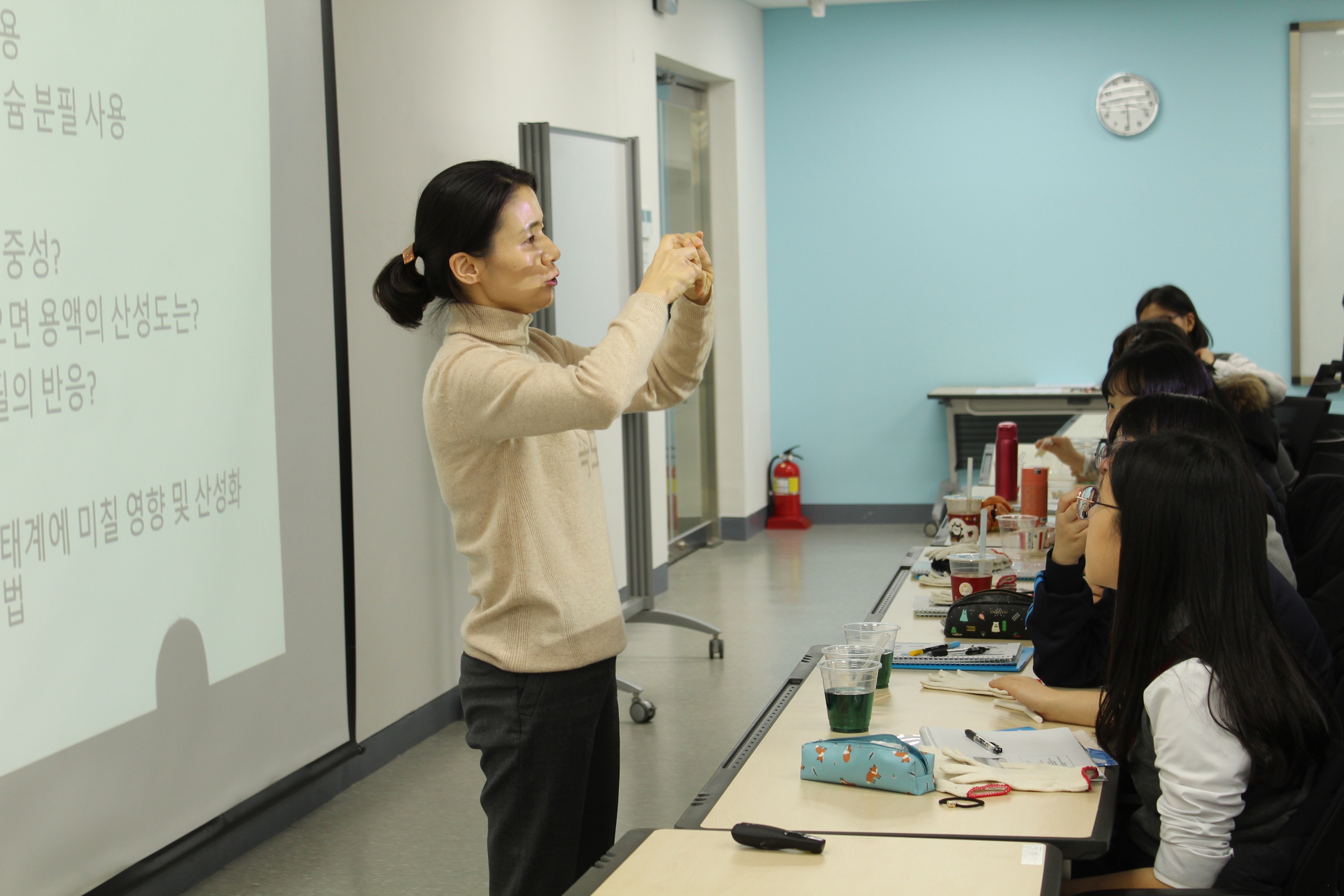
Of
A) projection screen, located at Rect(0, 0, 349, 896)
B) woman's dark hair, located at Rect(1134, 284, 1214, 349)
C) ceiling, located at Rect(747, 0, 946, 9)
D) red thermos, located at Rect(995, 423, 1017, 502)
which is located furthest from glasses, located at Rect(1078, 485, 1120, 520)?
ceiling, located at Rect(747, 0, 946, 9)

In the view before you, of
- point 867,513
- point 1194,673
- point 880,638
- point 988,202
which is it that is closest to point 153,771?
point 880,638

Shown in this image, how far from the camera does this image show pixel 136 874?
256 centimetres

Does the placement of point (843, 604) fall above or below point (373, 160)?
below

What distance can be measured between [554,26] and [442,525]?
2.18 meters

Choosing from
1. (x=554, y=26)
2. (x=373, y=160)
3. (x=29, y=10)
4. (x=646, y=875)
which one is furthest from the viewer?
(x=554, y=26)

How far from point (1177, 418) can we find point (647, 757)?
2.08m

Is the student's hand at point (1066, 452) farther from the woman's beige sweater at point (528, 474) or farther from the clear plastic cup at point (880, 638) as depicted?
the woman's beige sweater at point (528, 474)

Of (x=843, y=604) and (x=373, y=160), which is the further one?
(x=843, y=604)

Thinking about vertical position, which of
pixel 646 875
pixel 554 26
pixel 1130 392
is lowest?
pixel 646 875

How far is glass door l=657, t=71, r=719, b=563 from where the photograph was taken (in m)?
6.91

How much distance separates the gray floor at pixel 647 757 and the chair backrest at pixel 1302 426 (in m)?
1.99

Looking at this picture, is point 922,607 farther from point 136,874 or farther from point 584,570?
point 136,874

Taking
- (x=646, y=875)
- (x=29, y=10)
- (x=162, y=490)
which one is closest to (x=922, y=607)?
(x=646, y=875)

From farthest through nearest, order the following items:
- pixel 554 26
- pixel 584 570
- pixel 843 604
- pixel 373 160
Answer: pixel 843 604, pixel 554 26, pixel 373 160, pixel 584 570
